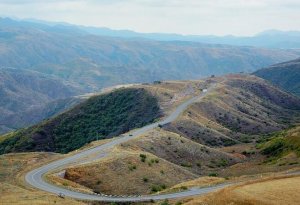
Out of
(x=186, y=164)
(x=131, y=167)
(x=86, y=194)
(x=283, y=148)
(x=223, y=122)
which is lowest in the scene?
(x=223, y=122)

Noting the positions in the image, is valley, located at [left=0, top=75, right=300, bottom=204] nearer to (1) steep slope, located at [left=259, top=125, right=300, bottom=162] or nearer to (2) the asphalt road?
(2) the asphalt road

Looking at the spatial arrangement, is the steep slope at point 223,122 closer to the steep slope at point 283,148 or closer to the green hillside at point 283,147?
the green hillside at point 283,147

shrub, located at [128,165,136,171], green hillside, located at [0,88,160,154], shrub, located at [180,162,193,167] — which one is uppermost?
shrub, located at [128,165,136,171]

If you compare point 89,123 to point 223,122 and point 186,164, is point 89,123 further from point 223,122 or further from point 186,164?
point 186,164

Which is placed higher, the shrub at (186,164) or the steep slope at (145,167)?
the steep slope at (145,167)

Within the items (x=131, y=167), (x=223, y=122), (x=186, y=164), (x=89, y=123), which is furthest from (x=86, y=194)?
(x=223, y=122)

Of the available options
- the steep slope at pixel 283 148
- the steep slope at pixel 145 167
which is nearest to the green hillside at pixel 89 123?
the steep slope at pixel 145 167

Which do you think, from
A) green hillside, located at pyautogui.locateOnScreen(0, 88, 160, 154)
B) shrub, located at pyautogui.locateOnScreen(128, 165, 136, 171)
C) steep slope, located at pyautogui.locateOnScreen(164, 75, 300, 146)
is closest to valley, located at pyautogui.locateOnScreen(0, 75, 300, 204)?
steep slope, located at pyautogui.locateOnScreen(164, 75, 300, 146)

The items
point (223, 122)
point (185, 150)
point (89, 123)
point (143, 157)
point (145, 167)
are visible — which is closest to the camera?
point (145, 167)

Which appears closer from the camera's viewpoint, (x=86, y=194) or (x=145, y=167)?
(x=86, y=194)
